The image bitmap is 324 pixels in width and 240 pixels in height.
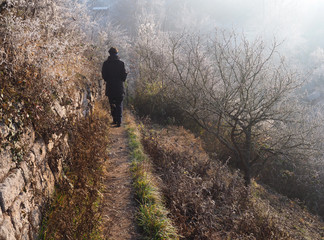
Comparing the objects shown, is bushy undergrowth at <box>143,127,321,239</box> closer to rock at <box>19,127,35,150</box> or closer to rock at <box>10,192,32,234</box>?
rock at <box>10,192,32,234</box>

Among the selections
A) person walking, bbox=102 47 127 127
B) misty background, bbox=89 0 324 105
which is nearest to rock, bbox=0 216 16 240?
person walking, bbox=102 47 127 127

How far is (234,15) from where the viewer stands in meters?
71.6

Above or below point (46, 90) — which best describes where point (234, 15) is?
above

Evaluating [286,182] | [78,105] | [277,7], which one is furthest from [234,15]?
[78,105]

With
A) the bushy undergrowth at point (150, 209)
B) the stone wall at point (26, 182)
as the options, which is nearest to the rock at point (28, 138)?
the stone wall at point (26, 182)

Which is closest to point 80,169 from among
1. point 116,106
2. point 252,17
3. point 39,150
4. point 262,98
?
point 39,150

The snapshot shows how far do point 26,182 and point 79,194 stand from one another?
848 millimetres

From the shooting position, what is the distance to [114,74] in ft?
21.9

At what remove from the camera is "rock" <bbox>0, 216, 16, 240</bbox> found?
1.73m

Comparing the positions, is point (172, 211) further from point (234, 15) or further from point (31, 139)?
point (234, 15)

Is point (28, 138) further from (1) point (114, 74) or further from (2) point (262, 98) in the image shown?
(2) point (262, 98)

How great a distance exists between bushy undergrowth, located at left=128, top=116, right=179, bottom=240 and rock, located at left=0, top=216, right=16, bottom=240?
150 centimetres

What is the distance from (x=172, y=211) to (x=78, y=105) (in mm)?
2894

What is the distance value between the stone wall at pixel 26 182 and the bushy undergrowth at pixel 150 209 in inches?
47.7
